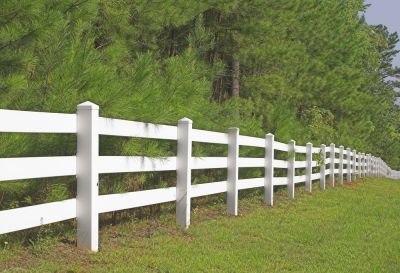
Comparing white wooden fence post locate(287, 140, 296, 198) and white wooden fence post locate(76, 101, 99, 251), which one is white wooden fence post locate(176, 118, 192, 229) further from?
white wooden fence post locate(287, 140, 296, 198)

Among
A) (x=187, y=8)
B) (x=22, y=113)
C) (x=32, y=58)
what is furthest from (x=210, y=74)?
(x=22, y=113)

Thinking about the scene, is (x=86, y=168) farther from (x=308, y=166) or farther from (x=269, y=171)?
(x=308, y=166)

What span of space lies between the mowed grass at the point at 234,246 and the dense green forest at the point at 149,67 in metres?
0.67

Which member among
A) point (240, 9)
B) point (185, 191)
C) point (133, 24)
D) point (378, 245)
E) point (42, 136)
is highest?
point (240, 9)

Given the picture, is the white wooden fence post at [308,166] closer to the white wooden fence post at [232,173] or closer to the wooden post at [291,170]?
the wooden post at [291,170]

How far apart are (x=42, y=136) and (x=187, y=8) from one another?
7.77 metres

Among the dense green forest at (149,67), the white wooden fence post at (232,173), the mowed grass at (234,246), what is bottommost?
the mowed grass at (234,246)

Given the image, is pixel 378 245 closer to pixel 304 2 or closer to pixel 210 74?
pixel 210 74

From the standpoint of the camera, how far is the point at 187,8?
13234 millimetres

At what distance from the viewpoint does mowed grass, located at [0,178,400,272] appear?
546cm

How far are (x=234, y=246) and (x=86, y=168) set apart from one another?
215cm

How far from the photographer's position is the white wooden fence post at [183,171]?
7715mm

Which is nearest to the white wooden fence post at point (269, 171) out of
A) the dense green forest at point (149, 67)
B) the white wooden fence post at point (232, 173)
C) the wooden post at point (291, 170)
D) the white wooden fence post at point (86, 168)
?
the dense green forest at point (149, 67)

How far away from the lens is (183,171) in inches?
305
